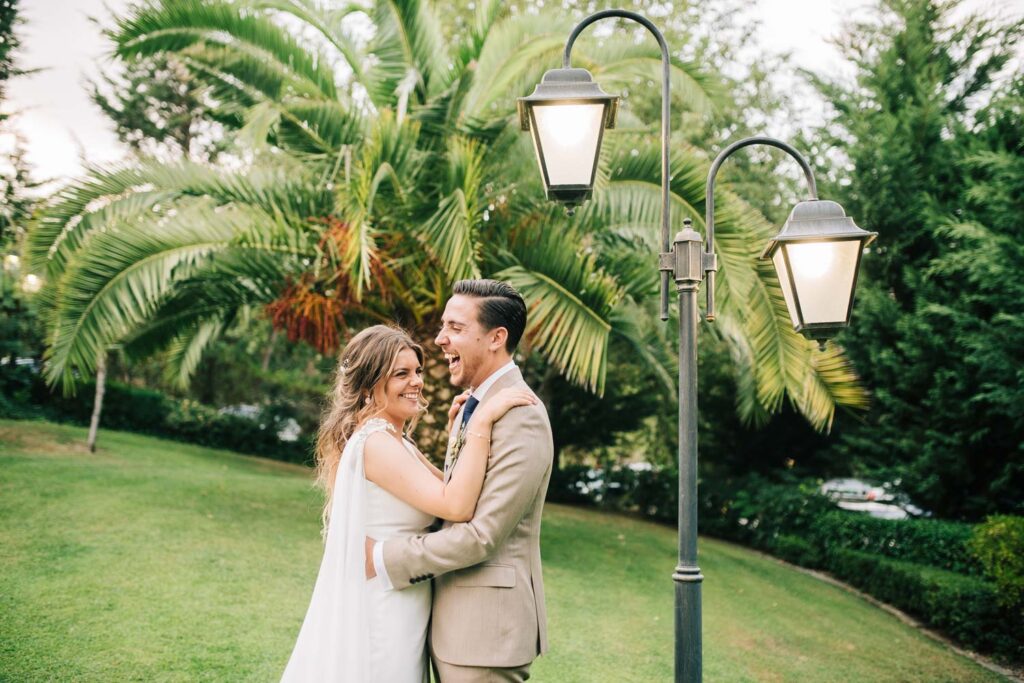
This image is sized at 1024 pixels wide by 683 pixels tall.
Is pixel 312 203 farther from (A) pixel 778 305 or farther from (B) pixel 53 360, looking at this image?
(A) pixel 778 305

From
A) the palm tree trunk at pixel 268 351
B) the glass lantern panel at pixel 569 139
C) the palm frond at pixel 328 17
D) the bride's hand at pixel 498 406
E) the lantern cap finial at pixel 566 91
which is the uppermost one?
the palm frond at pixel 328 17

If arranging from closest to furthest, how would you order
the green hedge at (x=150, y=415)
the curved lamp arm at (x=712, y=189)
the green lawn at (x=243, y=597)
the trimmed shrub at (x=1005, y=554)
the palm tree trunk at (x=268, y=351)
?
the curved lamp arm at (x=712, y=189)
the green lawn at (x=243, y=597)
the trimmed shrub at (x=1005, y=554)
the green hedge at (x=150, y=415)
the palm tree trunk at (x=268, y=351)

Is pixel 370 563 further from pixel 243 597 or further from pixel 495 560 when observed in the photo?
pixel 243 597

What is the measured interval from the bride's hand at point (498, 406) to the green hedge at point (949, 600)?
8.41m

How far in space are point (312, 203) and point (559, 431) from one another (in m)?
11.6

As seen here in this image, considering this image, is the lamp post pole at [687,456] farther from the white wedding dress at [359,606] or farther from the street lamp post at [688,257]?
the white wedding dress at [359,606]

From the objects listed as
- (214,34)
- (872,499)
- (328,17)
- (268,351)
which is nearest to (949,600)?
(872,499)

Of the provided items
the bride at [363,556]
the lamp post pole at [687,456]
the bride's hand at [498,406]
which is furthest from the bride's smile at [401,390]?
the lamp post pole at [687,456]

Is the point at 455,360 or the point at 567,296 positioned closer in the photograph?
the point at 455,360

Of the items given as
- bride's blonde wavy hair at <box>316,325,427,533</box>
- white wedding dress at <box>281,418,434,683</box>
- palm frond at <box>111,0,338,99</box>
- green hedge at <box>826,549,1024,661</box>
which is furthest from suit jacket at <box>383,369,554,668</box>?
green hedge at <box>826,549,1024,661</box>

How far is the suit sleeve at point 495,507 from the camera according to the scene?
9.66 ft

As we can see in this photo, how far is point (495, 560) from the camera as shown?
3059 mm

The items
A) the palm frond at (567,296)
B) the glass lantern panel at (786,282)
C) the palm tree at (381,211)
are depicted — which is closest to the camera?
the glass lantern panel at (786,282)

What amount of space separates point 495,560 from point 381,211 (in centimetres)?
699
